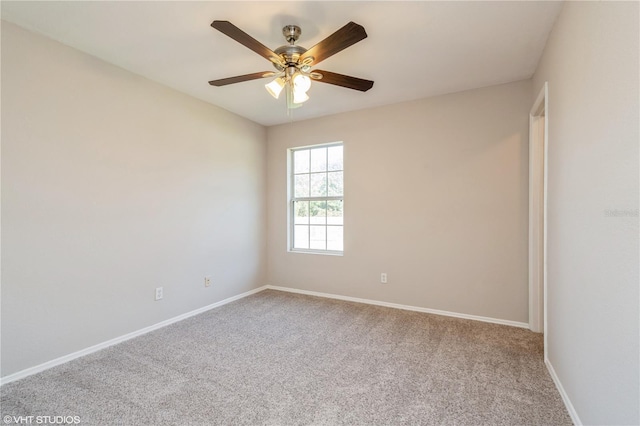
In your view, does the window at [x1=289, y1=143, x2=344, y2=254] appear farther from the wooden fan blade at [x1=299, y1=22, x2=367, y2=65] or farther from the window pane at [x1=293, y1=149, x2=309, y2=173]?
the wooden fan blade at [x1=299, y1=22, x2=367, y2=65]

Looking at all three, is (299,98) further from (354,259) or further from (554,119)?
(354,259)

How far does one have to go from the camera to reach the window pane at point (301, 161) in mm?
4250

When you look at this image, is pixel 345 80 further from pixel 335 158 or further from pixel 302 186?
pixel 302 186

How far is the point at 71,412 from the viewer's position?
166 centimetres

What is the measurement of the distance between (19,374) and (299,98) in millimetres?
2797

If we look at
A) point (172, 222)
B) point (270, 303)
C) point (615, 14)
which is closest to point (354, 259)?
point (270, 303)

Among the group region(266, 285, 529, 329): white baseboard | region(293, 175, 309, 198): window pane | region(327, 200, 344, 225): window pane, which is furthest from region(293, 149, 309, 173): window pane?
region(266, 285, 529, 329): white baseboard

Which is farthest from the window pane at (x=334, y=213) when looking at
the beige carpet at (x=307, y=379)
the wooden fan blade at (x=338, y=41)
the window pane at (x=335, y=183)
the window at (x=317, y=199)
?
the wooden fan blade at (x=338, y=41)

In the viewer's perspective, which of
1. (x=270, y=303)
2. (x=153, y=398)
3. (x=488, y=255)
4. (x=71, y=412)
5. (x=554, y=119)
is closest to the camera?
(x=71, y=412)

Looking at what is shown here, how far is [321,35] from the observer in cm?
211

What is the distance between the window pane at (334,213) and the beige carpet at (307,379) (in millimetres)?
1436

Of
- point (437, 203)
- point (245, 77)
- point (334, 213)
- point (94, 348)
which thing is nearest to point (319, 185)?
point (334, 213)

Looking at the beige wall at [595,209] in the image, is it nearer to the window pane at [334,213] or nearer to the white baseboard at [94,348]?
the window pane at [334,213]

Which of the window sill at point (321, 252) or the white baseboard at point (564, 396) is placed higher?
the window sill at point (321, 252)
